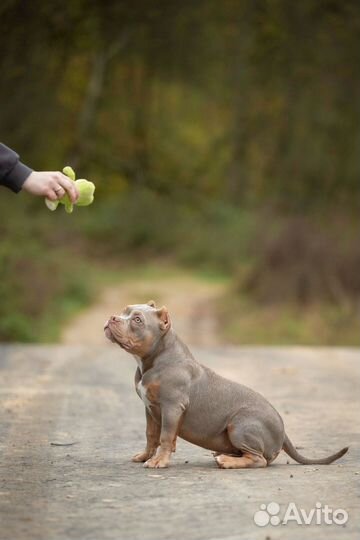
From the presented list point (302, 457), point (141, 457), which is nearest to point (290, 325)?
point (302, 457)

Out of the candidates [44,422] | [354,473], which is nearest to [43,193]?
[354,473]

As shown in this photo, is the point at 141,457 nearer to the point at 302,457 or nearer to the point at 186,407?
the point at 186,407

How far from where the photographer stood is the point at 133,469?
21.8 ft

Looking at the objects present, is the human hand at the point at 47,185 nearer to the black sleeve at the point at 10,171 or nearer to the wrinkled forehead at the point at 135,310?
the black sleeve at the point at 10,171

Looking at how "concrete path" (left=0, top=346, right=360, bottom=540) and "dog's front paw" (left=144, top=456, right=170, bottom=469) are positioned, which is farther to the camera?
"dog's front paw" (left=144, top=456, right=170, bottom=469)

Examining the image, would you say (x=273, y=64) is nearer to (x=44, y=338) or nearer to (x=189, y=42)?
(x=189, y=42)

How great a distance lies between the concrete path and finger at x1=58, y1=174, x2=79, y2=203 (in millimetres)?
1416

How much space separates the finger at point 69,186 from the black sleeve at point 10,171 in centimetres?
16

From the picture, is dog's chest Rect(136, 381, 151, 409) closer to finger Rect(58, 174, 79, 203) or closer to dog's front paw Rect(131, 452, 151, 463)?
dog's front paw Rect(131, 452, 151, 463)

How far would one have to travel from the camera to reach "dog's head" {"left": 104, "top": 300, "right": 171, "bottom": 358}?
669cm

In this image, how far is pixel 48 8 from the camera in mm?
18875

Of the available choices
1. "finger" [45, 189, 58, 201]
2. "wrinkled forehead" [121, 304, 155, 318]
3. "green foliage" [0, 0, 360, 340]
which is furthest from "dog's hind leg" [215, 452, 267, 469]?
"green foliage" [0, 0, 360, 340]

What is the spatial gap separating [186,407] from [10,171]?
72.4 inches

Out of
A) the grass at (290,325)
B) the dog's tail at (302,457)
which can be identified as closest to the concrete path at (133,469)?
the dog's tail at (302,457)
